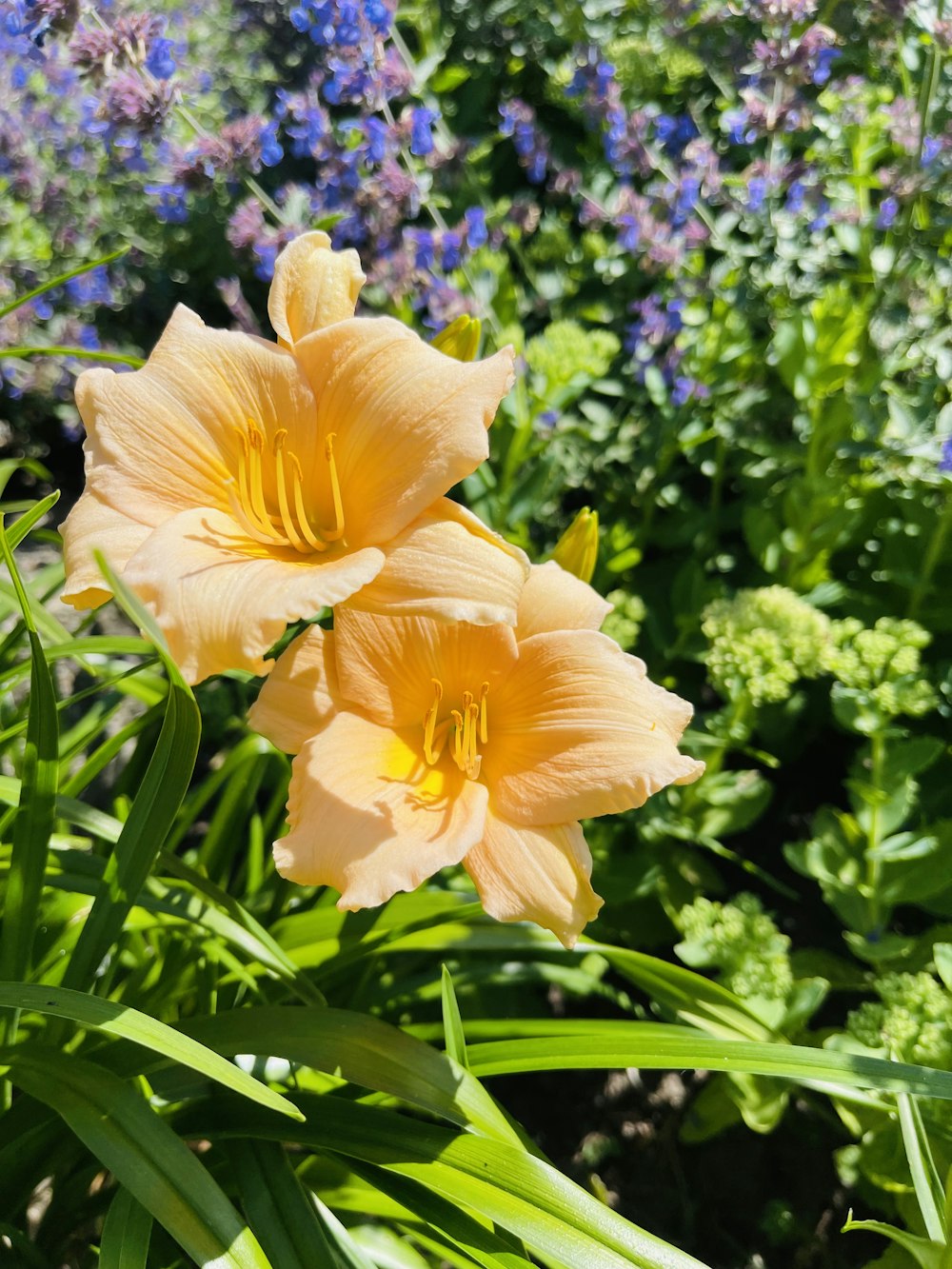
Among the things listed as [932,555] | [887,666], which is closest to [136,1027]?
[887,666]

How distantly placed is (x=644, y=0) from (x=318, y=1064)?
2.64 metres

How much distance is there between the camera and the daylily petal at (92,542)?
0.82 meters

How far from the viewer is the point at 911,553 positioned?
1829 mm

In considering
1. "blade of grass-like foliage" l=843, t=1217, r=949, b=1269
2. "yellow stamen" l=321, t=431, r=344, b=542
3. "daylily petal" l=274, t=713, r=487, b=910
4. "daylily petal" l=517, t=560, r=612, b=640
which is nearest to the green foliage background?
"blade of grass-like foliage" l=843, t=1217, r=949, b=1269

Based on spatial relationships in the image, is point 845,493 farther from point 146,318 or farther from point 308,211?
point 146,318

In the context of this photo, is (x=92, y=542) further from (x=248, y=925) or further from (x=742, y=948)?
(x=742, y=948)

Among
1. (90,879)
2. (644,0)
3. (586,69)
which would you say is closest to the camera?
(90,879)

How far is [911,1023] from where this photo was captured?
120 cm

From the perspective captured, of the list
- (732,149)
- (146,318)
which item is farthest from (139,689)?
(732,149)

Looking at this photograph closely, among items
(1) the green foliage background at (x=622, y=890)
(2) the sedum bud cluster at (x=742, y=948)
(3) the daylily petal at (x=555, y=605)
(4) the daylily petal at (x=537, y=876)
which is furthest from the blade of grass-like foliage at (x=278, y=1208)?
(3) the daylily petal at (x=555, y=605)

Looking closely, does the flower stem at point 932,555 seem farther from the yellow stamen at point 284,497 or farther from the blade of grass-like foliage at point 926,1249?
the yellow stamen at point 284,497

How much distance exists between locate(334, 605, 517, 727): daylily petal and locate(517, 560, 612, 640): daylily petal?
6 cm

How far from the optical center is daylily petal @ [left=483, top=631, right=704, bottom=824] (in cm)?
88

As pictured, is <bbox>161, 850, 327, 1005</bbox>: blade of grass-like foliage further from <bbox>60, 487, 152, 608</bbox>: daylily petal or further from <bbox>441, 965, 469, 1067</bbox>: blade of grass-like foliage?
<bbox>60, 487, 152, 608</bbox>: daylily petal
